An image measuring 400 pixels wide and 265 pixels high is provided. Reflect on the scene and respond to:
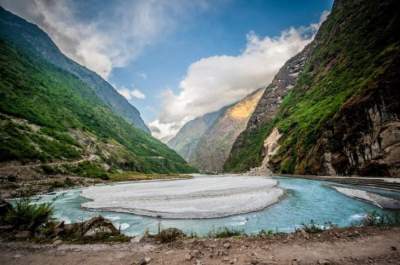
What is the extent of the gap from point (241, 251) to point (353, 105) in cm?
6801

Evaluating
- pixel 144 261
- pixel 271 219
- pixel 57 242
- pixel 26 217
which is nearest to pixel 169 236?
pixel 144 261

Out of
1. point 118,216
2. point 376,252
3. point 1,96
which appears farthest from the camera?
point 1,96

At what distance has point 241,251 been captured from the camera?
9.95 meters

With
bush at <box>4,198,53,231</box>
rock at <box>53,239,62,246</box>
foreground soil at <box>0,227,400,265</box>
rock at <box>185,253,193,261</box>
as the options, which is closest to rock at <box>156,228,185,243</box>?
foreground soil at <box>0,227,400,265</box>

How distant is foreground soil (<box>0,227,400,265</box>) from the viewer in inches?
348

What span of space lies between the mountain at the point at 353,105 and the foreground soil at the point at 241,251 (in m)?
48.2

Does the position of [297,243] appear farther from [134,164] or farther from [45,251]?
[134,164]

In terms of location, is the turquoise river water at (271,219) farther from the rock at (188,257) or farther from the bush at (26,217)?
the rock at (188,257)

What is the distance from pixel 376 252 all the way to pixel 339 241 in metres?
1.53

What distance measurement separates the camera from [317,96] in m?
133

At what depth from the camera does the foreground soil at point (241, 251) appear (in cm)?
884

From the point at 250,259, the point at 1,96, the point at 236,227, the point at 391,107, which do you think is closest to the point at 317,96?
the point at 391,107

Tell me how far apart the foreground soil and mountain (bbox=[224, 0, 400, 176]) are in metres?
48.2

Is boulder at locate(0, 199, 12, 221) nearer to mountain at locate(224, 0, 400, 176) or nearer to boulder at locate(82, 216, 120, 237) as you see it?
boulder at locate(82, 216, 120, 237)
